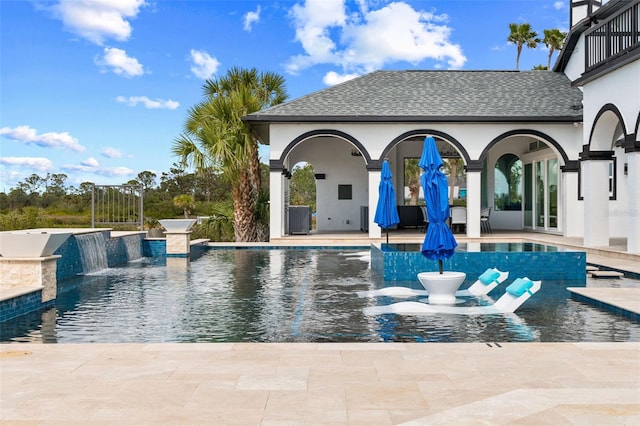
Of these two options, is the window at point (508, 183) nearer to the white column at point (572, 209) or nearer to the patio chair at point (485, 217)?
the patio chair at point (485, 217)

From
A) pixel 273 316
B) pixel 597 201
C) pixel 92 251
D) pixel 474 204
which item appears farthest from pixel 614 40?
pixel 92 251

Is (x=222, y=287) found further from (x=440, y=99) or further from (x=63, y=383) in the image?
(x=440, y=99)

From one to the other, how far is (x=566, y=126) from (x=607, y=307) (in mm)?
13348

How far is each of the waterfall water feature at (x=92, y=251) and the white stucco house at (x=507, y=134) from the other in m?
6.60

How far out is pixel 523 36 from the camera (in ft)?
142

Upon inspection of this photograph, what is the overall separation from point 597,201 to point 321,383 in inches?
532

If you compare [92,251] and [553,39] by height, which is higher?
[553,39]

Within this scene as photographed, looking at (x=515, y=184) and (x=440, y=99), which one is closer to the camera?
(x=440, y=99)

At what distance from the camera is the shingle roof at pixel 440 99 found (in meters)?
19.8

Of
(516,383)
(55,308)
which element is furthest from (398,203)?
(516,383)

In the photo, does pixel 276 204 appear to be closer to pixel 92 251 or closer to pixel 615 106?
pixel 92 251

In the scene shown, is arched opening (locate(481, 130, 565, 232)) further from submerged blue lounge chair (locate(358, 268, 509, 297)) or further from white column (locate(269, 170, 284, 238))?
submerged blue lounge chair (locate(358, 268, 509, 297))

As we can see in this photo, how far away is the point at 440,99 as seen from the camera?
69.4 ft

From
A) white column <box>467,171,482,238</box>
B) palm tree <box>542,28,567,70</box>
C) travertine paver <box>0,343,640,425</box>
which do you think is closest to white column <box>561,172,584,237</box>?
white column <box>467,171,482,238</box>
